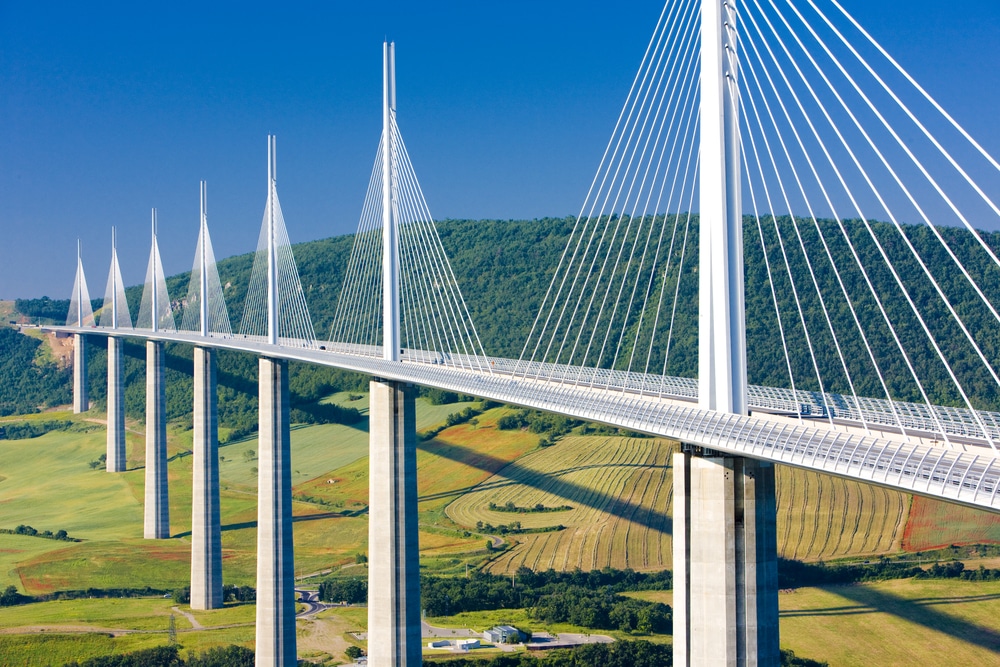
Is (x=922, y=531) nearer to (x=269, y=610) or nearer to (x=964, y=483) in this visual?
(x=269, y=610)

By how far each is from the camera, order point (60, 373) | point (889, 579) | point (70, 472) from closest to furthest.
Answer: point (889, 579), point (70, 472), point (60, 373)

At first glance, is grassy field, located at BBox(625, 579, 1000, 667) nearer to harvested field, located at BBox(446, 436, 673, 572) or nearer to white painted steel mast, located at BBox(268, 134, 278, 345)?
harvested field, located at BBox(446, 436, 673, 572)

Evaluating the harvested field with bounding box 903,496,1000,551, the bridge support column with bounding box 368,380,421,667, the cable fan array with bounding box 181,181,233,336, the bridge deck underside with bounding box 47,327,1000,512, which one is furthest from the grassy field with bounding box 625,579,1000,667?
the cable fan array with bounding box 181,181,233,336

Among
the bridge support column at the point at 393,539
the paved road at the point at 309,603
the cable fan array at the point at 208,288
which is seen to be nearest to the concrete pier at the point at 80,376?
the cable fan array at the point at 208,288

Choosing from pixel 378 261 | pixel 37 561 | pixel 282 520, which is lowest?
pixel 37 561

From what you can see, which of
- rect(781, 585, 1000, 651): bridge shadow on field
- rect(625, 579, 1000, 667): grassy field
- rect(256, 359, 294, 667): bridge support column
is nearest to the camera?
rect(625, 579, 1000, 667): grassy field

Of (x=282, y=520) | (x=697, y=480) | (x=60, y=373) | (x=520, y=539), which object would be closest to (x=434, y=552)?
(x=520, y=539)

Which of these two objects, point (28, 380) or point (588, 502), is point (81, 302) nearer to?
point (28, 380)

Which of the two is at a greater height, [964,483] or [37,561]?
[964,483]

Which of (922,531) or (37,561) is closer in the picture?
(922,531)
